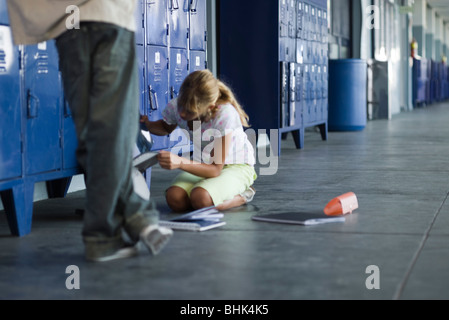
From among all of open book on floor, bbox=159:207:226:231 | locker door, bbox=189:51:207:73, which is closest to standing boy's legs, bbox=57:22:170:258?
open book on floor, bbox=159:207:226:231

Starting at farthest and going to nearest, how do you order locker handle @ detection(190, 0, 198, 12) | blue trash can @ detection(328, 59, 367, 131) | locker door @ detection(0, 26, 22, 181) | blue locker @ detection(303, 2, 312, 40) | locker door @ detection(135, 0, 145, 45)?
blue trash can @ detection(328, 59, 367, 131), blue locker @ detection(303, 2, 312, 40), locker handle @ detection(190, 0, 198, 12), locker door @ detection(135, 0, 145, 45), locker door @ detection(0, 26, 22, 181)

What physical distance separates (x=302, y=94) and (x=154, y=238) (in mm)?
5040

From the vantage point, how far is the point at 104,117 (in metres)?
2.30

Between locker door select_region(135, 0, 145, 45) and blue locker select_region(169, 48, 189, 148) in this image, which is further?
blue locker select_region(169, 48, 189, 148)

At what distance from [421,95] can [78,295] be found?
1979 centimetres

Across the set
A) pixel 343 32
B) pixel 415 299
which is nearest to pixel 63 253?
pixel 415 299

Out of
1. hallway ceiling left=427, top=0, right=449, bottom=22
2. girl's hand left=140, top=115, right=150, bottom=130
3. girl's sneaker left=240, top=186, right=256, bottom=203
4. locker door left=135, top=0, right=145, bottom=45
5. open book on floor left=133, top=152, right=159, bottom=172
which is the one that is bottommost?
girl's sneaker left=240, top=186, right=256, bottom=203

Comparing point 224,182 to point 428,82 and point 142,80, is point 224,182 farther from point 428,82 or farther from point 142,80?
point 428,82

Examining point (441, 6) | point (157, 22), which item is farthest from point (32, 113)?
point (441, 6)

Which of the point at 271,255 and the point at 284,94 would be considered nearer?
the point at 271,255

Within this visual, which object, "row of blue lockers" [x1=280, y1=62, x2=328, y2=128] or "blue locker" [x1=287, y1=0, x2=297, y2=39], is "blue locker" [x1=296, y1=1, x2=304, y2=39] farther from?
"row of blue lockers" [x1=280, y1=62, x2=328, y2=128]

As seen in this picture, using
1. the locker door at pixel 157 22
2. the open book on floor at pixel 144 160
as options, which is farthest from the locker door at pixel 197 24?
the open book on floor at pixel 144 160

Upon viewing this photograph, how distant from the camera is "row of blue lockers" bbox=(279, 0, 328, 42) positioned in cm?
667

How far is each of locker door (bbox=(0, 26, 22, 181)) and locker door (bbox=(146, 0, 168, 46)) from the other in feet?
5.16
